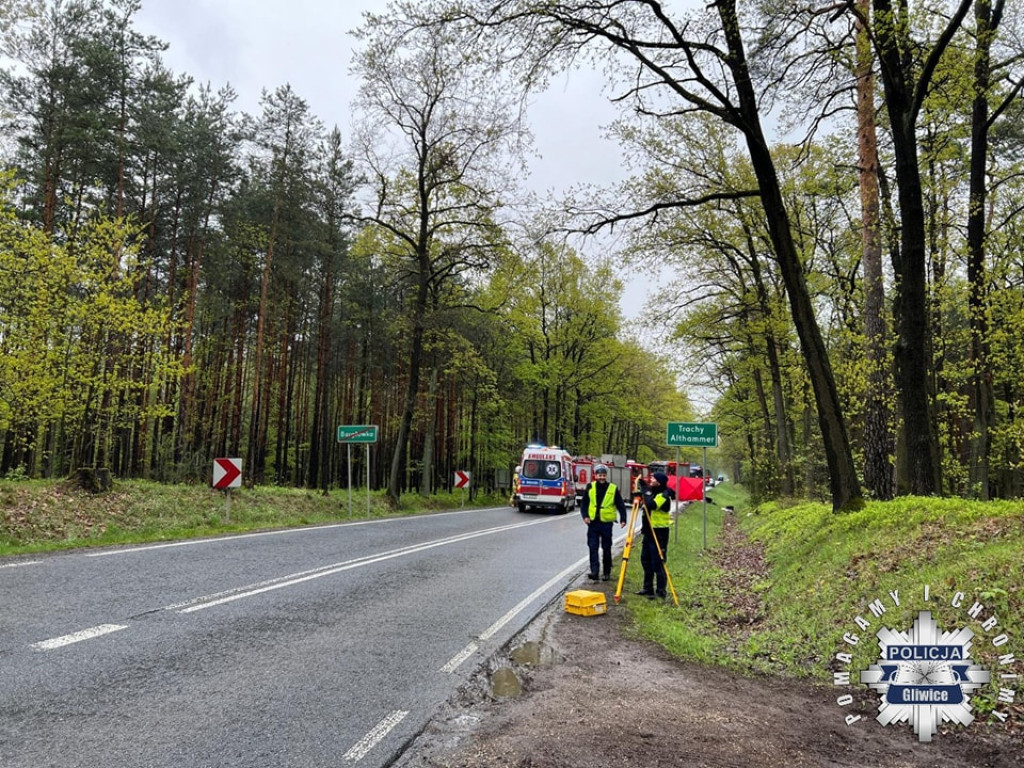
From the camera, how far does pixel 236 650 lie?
5.41 metres

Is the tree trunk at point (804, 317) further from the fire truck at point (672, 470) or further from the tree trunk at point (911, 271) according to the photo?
the fire truck at point (672, 470)

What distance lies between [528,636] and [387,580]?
3.18m

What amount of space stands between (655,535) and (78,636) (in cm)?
709

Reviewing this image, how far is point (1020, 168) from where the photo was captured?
16703mm

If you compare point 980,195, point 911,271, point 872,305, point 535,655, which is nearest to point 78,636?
point 535,655

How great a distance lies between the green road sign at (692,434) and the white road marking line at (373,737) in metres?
11.1

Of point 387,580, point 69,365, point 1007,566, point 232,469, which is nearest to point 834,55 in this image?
point 1007,566

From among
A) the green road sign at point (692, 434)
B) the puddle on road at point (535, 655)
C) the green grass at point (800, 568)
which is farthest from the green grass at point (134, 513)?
the green road sign at point (692, 434)

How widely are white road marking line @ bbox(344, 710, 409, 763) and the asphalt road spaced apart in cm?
1

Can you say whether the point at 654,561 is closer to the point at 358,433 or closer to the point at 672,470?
the point at 358,433

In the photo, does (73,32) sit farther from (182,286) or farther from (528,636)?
(528,636)

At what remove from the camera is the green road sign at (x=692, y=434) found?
14.4 metres

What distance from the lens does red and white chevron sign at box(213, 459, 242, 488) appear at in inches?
604

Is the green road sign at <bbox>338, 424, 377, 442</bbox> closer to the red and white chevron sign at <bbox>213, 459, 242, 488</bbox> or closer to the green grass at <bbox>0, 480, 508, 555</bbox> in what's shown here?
the green grass at <bbox>0, 480, 508, 555</bbox>
